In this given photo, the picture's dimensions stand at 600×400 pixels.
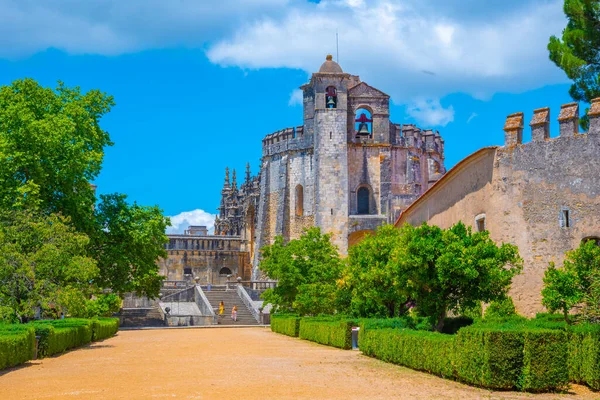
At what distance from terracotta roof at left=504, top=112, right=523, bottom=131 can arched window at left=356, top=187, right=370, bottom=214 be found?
29.9 m

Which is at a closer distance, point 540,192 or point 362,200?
point 540,192

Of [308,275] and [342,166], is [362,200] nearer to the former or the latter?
[342,166]

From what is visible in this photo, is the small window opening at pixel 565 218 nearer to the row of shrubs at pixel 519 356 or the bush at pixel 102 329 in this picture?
the row of shrubs at pixel 519 356

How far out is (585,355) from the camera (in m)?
13.7

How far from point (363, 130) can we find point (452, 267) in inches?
1504

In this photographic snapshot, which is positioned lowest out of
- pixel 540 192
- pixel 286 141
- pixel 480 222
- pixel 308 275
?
pixel 308 275

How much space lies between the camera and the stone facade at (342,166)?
5306 centimetres

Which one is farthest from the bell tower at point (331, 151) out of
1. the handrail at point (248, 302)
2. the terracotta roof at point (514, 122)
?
the terracotta roof at point (514, 122)

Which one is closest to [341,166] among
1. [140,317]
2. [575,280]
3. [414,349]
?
[140,317]

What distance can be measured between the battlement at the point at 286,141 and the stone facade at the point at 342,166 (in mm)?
76

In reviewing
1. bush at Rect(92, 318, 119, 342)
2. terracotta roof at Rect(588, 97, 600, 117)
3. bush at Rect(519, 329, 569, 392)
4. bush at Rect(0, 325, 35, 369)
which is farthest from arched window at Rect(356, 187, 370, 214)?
bush at Rect(519, 329, 569, 392)

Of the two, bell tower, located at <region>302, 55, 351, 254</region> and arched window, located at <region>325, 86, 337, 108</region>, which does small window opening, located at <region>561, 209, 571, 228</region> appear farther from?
arched window, located at <region>325, 86, 337, 108</region>

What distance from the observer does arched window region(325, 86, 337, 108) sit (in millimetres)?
54219

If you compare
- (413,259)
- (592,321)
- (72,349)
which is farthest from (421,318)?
(72,349)
